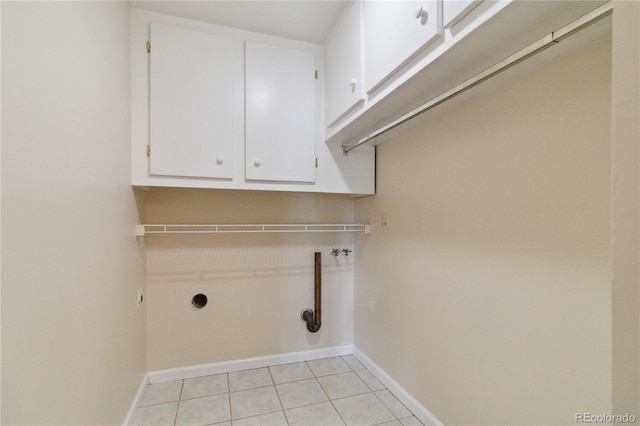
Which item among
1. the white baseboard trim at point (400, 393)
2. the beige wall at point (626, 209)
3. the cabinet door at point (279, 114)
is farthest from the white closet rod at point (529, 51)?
the white baseboard trim at point (400, 393)

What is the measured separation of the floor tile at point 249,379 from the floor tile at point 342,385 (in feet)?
1.33

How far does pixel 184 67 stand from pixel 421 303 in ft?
6.60

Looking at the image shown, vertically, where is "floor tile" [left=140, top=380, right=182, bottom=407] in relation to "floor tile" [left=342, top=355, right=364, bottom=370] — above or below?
above

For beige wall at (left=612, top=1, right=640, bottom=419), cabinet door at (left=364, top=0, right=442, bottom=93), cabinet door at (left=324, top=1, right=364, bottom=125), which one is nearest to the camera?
beige wall at (left=612, top=1, right=640, bottom=419)

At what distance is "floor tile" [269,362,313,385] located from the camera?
2.11 meters

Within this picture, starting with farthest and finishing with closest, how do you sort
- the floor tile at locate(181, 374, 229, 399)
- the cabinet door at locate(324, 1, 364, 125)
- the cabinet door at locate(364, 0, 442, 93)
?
the floor tile at locate(181, 374, 229, 399)
the cabinet door at locate(324, 1, 364, 125)
the cabinet door at locate(364, 0, 442, 93)

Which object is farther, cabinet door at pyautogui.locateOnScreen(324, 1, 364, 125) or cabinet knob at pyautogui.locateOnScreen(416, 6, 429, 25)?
cabinet door at pyautogui.locateOnScreen(324, 1, 364, 125)

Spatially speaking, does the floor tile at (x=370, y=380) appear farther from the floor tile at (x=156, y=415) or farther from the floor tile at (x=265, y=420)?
the floor tile at (x=156, y=415)

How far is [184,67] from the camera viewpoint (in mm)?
1741

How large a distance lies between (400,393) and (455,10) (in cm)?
204

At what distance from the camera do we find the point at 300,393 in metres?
1.93

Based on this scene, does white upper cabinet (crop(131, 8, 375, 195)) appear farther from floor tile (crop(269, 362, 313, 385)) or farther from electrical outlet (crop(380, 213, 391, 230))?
floor tile (crop(269, 362, 313, 385))

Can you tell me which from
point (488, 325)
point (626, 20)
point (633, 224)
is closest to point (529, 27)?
point (626, 20)

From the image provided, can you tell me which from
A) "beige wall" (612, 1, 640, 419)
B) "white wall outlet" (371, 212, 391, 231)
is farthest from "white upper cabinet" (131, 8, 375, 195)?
"beige wall" (612, 1, 640, 419)
